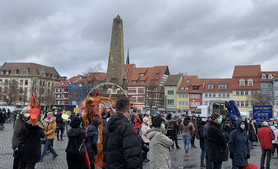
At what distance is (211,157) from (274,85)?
6230 cm

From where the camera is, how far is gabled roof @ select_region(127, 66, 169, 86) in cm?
7540

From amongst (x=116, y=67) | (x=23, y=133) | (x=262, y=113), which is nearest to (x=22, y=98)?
(x=116, y=67)

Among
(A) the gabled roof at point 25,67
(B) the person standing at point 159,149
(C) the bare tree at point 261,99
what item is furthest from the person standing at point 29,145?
(A) the gabled roof at point 25,67

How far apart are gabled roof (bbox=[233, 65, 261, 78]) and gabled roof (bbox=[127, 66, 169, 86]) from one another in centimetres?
1824

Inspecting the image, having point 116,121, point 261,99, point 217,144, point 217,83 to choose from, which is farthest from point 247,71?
point 116,121

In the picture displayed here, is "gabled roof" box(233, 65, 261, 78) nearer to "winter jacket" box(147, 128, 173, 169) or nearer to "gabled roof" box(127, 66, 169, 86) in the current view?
"gabled roof" box(127, 66, 169, 86)

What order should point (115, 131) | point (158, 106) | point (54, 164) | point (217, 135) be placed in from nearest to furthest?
point (115, 131) < point (217, 135) < point (54, 164) < point (158, 106)

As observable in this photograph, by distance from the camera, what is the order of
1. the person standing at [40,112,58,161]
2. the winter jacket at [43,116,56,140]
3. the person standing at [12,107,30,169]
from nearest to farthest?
the person standing at [12,107,30,169], the person standing at [40,112,58,161], the winter jacket at [43,116,56,140]

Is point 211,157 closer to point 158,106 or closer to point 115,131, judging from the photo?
point 115,131

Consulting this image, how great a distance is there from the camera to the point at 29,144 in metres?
5.95

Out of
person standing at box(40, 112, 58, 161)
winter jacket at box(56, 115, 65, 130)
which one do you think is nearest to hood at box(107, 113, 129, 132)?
person standing at box(40, 112, 58, 161)

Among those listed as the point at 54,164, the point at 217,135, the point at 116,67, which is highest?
the point at 116,67

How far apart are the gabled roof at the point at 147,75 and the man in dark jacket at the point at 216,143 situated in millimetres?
67476

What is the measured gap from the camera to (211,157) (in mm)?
6445
